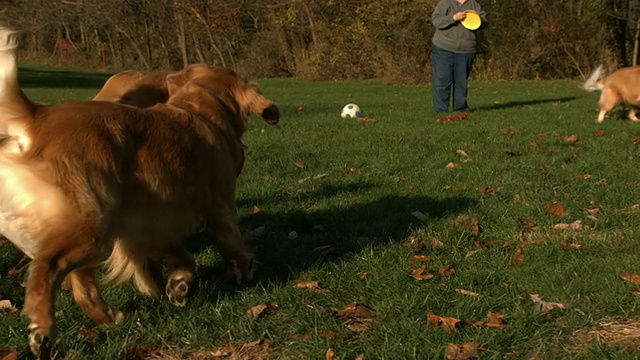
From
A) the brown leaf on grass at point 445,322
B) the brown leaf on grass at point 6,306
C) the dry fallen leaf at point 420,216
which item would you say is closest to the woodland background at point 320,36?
the dry fallen leaf at point 420,216

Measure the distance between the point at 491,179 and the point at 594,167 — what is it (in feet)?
4.20

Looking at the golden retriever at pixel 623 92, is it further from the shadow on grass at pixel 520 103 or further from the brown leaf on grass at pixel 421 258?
the brown leaf on grass at pixel 421 258

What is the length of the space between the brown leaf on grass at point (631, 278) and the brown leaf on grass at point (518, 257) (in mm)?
638

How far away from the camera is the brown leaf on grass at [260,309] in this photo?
354 centimetres

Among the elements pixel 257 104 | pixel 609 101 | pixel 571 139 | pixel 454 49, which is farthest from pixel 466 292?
pixel 454 49

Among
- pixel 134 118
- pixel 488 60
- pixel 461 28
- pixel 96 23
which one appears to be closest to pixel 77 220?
pixel 134 118

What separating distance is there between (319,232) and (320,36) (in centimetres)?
2965

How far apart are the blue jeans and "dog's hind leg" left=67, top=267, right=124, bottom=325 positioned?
10.6m

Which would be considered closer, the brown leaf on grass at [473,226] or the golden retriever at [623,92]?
the brown leaf on grass at [473,226]

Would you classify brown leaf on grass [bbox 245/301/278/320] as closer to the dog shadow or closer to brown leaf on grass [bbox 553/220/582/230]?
the dog shadow

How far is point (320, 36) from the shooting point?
33.8 m

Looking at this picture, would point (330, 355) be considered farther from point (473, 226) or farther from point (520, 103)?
point (520, 103)

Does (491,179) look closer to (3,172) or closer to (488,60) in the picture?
(3,172)

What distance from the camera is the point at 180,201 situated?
11.6 ft
